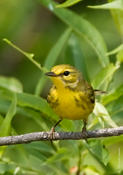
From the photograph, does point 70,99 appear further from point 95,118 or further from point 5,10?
point 5,10

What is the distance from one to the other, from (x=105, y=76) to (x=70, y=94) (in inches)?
11.1

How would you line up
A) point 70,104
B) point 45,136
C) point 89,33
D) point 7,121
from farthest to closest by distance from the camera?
point 89,33 < point 70,104 < point 7,121 < point 45,136

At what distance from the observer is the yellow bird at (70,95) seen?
362cm

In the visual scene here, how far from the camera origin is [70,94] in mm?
3768

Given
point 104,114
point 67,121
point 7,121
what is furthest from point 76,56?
point 7,121

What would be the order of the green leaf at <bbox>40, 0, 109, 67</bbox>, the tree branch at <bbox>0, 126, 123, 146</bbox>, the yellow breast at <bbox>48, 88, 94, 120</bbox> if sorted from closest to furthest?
the tree branch at <bbox>0, 126, 123, 146</bbox> → the yellow breast at <bbox>48, 88, 94, 120</bbox> → the green leaf at <bbox>40, 0, 109, 67</bbox>

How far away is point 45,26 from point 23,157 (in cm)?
280

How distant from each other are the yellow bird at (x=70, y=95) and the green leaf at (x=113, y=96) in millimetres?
92

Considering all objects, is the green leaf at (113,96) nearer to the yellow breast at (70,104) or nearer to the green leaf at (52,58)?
the yellow breast at (70,104)

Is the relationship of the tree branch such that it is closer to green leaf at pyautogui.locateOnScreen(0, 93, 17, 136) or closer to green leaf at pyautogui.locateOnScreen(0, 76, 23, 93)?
green leaf at pyautogui.locateOnScreen(0, 93, 17, 136)

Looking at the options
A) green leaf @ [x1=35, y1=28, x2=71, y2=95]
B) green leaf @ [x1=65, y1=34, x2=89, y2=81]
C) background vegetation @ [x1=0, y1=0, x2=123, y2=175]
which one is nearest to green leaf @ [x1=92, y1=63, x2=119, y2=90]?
background vegetation @ [x1=0, y1=0, x2=123, y2=175]

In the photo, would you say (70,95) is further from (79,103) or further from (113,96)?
(113,96)

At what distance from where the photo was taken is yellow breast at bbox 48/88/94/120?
142 inches

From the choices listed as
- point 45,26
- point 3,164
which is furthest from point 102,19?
point 3,164
